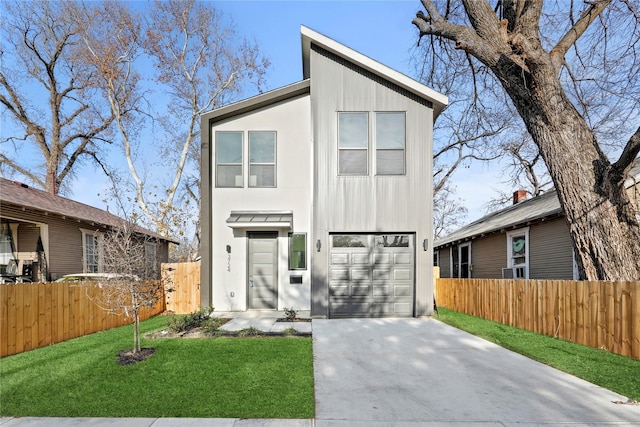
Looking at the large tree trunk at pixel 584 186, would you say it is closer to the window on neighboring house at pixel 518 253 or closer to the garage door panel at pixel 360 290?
the window on neighboring house at pixel 518 253

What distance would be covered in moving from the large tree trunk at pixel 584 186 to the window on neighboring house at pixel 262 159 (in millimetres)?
6557

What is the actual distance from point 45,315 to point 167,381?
159 inches

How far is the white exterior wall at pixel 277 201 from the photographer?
11.1 meters

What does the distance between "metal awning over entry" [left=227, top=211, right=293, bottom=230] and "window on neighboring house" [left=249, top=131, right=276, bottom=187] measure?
906 mm

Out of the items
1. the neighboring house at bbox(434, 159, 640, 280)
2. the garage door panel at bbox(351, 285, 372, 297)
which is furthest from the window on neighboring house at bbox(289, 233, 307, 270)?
the neighboring house at bbox(434, 159, 640, 280)

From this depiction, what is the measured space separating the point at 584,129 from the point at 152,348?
998cm

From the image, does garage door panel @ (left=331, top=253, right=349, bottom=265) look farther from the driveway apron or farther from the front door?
the driveway apron

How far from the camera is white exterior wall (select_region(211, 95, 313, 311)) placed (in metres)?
11.1

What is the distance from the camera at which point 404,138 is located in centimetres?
1074

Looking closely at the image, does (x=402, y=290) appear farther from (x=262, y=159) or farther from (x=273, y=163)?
(x=262, y=159)

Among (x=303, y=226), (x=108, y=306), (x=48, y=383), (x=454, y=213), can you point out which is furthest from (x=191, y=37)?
(x=454, y=213)

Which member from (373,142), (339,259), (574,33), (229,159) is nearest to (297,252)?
(339,259)

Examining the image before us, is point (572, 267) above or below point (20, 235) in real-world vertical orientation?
below

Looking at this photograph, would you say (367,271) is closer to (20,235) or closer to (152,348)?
(152,348)
